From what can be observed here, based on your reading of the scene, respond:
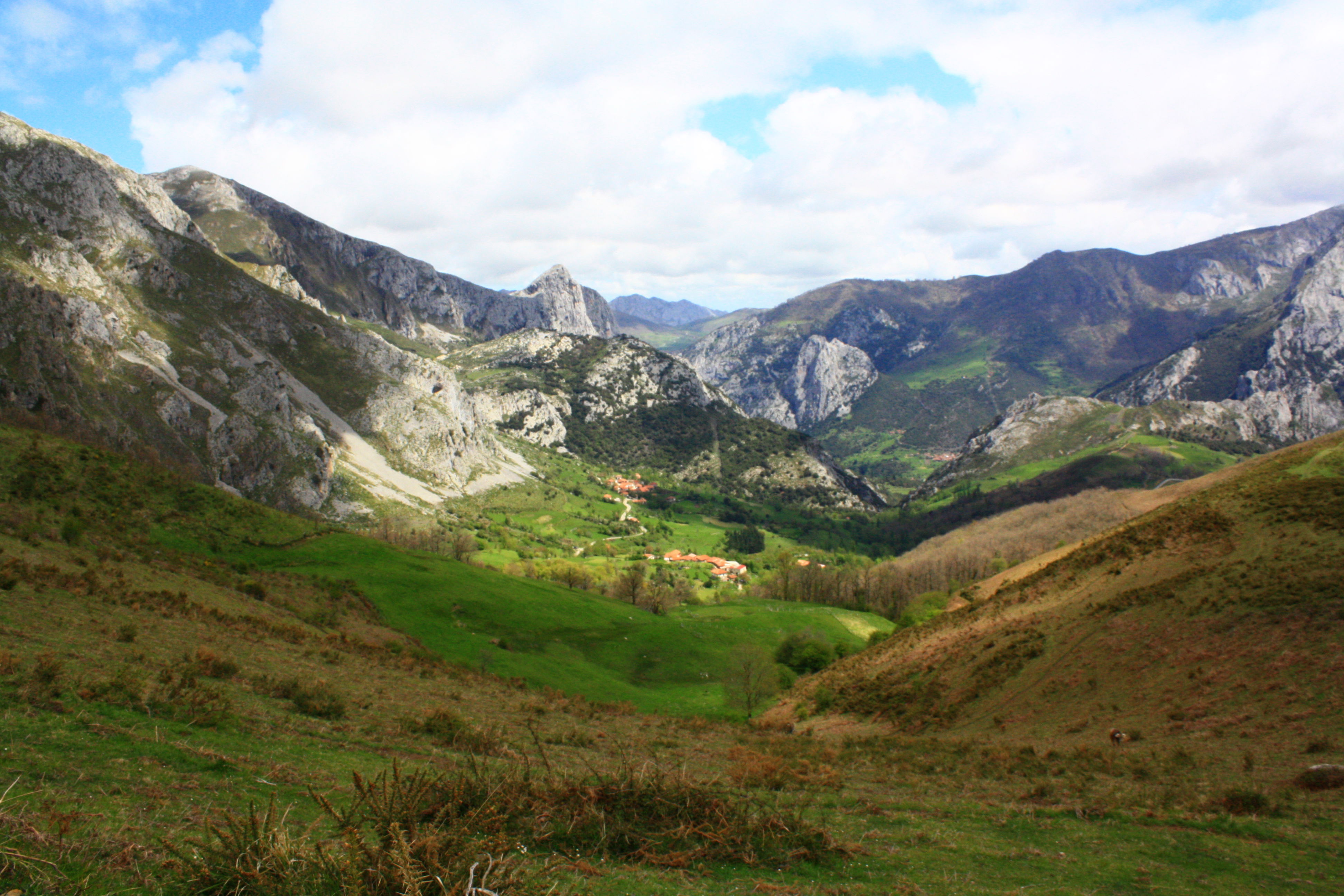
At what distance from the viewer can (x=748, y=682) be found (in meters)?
50.1

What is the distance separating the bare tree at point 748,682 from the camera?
50.0 metres

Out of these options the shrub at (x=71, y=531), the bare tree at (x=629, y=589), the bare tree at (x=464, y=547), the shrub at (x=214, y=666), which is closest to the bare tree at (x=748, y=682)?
the shrub at (x=214, y=666)

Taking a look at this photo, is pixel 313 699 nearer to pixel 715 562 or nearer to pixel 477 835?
pixel 477 835

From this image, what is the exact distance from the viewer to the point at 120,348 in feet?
378

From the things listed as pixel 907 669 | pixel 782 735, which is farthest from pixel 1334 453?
pixel 782 735

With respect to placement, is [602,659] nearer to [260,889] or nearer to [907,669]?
[907,669]

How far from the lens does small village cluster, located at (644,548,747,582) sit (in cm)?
15562

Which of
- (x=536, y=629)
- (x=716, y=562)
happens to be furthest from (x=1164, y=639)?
(x=716, y=562)

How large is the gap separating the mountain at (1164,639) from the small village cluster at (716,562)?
11067cm

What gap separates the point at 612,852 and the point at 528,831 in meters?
1.37

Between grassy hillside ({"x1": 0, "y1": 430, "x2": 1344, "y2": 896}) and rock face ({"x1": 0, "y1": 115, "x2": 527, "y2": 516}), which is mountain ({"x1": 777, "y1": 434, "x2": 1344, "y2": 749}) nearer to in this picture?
grassy hillside ({"x1": 0, "y1": 430, "x2": 1344, "y2": 896})

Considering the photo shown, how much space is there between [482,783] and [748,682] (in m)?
43.6

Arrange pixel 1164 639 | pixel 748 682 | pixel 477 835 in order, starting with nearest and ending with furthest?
pixel 477 835, pixel 1164 639, pixel 748 682

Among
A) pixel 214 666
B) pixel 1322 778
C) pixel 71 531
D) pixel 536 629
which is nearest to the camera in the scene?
pixel 1322 778
